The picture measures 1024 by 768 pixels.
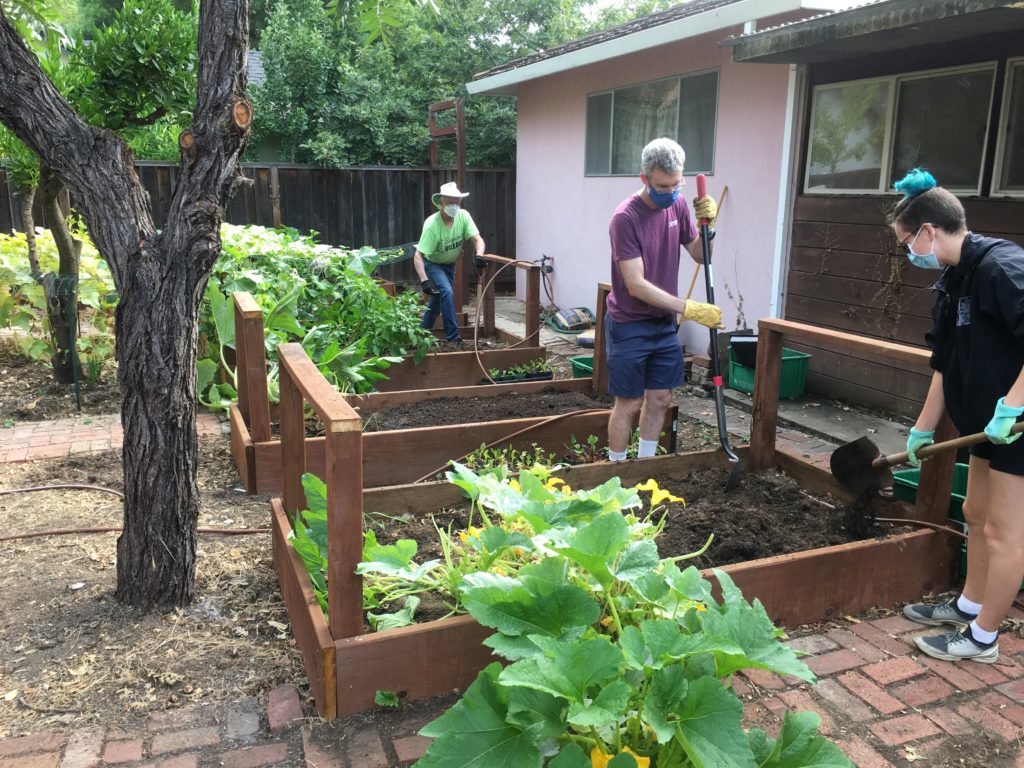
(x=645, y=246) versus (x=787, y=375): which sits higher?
(x=645, y=246)

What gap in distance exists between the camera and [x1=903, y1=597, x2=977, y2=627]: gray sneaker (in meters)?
3.01

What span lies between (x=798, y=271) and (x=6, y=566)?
6.02 m

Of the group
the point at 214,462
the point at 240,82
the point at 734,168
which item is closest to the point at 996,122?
the point at 734,168

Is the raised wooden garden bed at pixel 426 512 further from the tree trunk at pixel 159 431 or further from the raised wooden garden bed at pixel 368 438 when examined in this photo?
the raised wooden garden bed at pixel 368 438

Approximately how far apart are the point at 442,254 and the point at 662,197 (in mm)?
4131

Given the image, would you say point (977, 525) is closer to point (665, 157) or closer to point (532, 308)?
point (665, 157)

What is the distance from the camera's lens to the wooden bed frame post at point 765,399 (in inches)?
155

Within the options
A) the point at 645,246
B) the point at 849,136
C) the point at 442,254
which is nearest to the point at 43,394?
the point at 442,254

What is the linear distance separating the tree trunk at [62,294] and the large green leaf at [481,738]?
5358 mm

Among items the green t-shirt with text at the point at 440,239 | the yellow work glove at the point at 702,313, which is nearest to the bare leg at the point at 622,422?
the yellow work glove at the point at 702,313

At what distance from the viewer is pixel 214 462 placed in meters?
4.86

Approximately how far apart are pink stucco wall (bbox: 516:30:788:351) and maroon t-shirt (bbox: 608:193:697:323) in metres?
3.19

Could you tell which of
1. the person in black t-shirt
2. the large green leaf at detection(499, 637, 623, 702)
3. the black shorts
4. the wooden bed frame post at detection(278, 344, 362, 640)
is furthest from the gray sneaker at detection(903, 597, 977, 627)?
the wooden bed frame post at detection(278, 344, 362, 640)

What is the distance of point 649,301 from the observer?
414 centimetres
